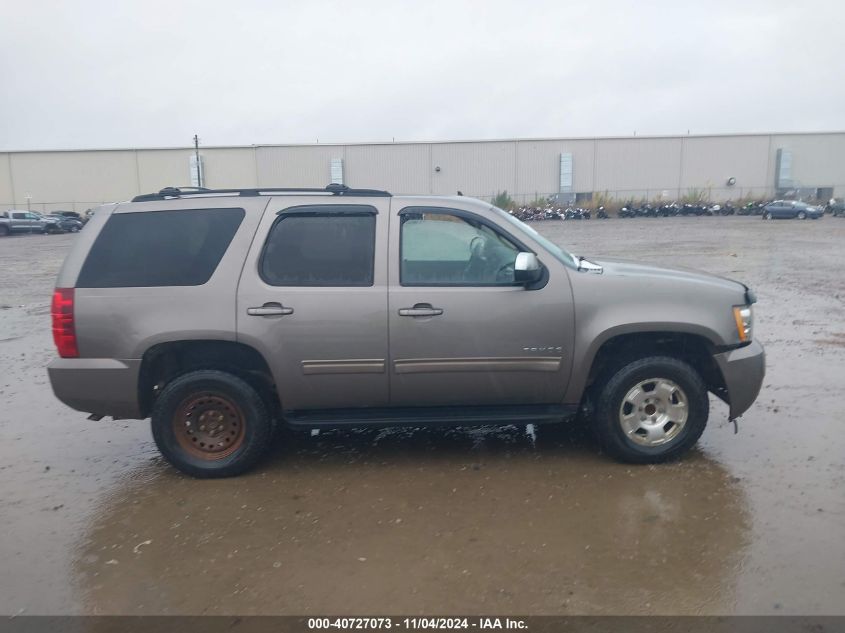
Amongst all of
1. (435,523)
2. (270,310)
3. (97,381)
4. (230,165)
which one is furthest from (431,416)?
(230,165)

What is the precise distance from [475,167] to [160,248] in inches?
2199

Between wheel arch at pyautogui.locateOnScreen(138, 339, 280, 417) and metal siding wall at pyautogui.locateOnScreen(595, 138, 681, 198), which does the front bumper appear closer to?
wheel arch at pyautogui.locateOnScreen(138, 339, 280, 417)

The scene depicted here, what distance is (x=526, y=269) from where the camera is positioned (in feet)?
15.8

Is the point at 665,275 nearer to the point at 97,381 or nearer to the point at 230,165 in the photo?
the point at 97,381

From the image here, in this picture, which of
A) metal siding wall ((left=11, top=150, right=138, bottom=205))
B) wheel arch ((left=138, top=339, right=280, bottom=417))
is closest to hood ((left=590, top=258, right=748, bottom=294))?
wheel arch ((left=138, top=339, right=280, bottom=417))

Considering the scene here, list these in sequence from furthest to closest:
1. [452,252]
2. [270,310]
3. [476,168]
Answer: [476,168] < [452,252] < [270,310]

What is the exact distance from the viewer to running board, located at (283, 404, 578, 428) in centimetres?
506

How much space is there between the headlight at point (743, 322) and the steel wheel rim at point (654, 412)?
57 cm

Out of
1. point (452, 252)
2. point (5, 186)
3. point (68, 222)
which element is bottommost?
point (68, 222)

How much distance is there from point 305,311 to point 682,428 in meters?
2.74

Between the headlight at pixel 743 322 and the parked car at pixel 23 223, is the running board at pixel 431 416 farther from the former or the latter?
the parked car at pixel 23 223

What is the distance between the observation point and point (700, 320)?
196 inches

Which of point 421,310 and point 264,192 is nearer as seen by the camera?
point 421,310

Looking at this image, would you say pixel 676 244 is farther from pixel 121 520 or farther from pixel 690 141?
pixel 690 141
